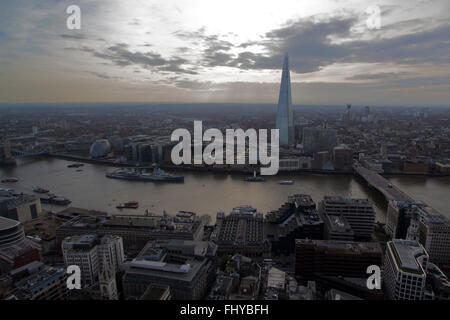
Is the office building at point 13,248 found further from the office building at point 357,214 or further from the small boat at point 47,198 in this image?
the office building at point 357,214

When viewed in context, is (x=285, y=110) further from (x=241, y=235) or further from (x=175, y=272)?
(x=175, y=272)

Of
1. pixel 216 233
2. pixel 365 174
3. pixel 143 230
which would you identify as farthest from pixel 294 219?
pixel 365 174

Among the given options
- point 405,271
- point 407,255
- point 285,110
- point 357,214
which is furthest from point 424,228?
point 285,110

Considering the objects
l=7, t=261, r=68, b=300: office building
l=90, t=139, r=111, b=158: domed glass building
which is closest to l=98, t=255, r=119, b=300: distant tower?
l=7, t=261, r=68, b=300: office building

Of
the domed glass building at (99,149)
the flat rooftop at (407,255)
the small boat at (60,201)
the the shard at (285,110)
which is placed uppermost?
the the shard at (285,110)

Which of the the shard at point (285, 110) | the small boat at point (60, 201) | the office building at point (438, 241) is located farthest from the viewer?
the the shard at point (285, 110)

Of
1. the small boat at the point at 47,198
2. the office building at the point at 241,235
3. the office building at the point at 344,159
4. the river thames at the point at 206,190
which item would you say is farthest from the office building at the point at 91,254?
the office building at the point at 344,159
